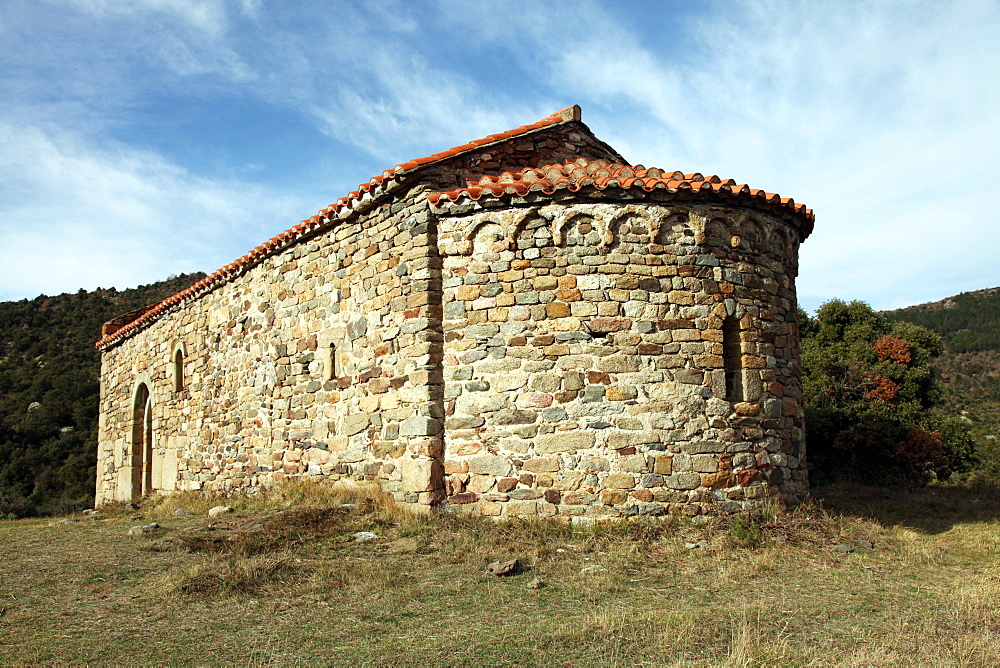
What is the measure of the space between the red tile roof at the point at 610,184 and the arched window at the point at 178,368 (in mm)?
7272

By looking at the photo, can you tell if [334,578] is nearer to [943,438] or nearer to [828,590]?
[828,590]

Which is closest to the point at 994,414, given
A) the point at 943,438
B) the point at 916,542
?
the point at 943,438

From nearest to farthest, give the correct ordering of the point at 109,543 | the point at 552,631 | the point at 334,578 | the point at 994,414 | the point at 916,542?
the point at 552,631 → the point at 334,578 → the point at 916,542 → the point at 109,543 → the point at 994,414

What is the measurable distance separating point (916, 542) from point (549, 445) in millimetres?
3626

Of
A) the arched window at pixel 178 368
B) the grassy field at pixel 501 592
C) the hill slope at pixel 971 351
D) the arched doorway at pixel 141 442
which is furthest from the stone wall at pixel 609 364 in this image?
the hill slope at pixel 971 351

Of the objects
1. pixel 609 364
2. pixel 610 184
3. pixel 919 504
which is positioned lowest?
pixel 919 504

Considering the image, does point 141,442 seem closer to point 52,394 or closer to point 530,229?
point 530,229

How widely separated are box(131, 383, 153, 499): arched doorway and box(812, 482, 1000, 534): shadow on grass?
12.0 m

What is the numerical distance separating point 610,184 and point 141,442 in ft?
37.8

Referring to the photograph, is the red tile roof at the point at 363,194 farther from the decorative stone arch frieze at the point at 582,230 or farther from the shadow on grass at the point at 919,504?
the shadow on grass at the point at 919,504

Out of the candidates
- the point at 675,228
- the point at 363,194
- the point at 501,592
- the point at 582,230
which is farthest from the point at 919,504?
the point at 363,194

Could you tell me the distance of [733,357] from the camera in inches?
292

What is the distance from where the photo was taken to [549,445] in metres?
6.98

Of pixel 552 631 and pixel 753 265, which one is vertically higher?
pixel 753 265
